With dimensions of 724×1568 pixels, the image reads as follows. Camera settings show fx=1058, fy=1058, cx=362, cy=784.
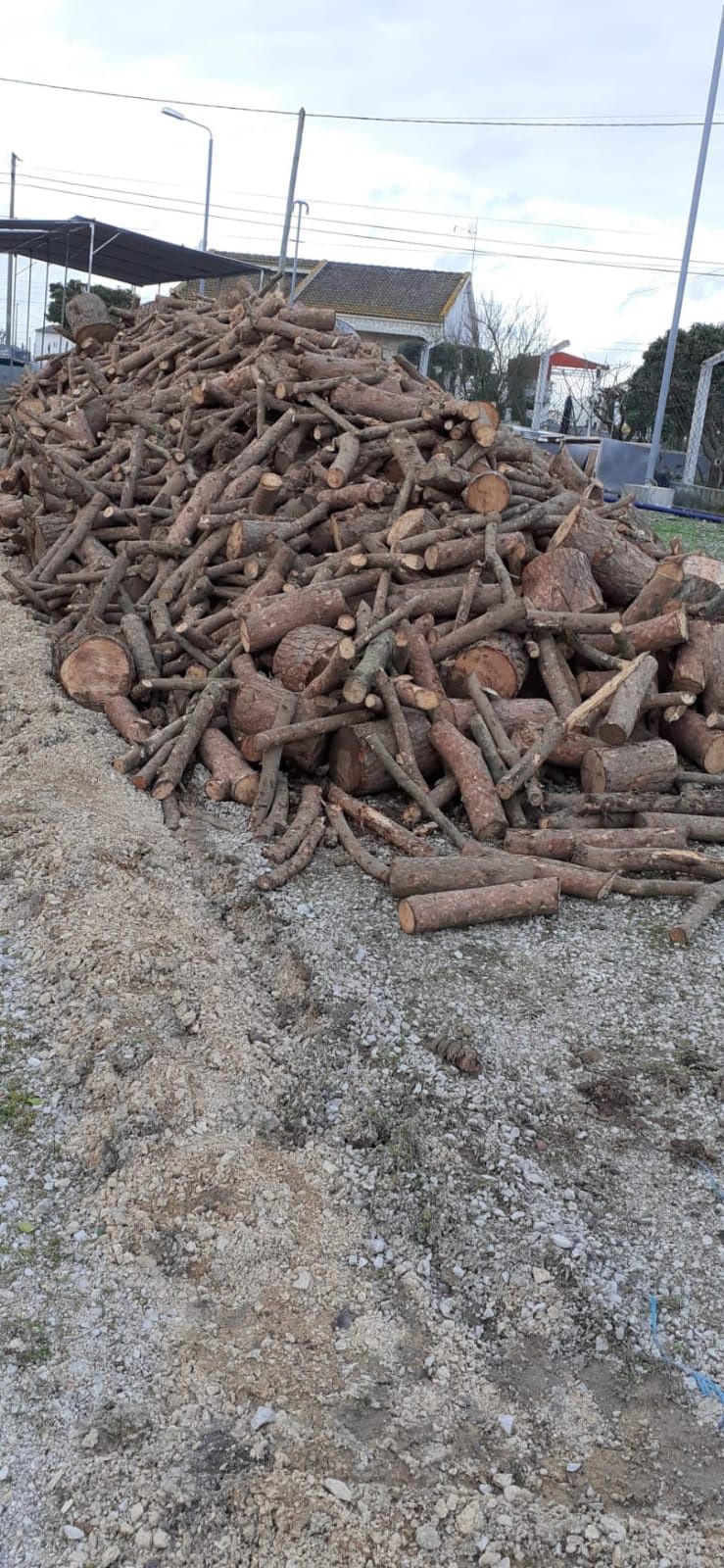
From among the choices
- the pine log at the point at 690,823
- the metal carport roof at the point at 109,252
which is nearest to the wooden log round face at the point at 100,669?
the pine log at the point at 690,823

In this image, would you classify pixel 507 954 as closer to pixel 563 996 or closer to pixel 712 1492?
pixel 563 996

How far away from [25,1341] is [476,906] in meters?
3.47

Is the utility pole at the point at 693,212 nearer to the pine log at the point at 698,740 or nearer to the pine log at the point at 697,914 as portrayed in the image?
the pine log at the point at 698,740

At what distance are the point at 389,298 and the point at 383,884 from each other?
147 ft

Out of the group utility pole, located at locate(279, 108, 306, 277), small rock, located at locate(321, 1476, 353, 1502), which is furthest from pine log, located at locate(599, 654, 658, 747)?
utility pole, located at locate(279, 108, 306, 277)

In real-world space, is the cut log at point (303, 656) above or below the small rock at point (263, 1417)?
above

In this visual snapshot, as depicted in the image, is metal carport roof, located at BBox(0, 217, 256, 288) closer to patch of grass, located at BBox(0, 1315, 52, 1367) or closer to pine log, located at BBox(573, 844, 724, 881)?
pine log, located at BBox(573, 844, 724, 881)

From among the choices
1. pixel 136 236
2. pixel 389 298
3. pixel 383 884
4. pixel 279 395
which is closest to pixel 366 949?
pixel 383 884

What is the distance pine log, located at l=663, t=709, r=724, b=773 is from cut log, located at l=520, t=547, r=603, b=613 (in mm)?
1240

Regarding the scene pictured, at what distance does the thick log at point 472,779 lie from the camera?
23.2ft

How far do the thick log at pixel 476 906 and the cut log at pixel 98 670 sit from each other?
360cm

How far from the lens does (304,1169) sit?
4367mm

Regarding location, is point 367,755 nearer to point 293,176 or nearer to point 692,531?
point 692,531

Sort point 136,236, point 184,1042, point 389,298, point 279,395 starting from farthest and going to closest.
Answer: point 389,298
point 136,236
point 279,395
point 184,1042
